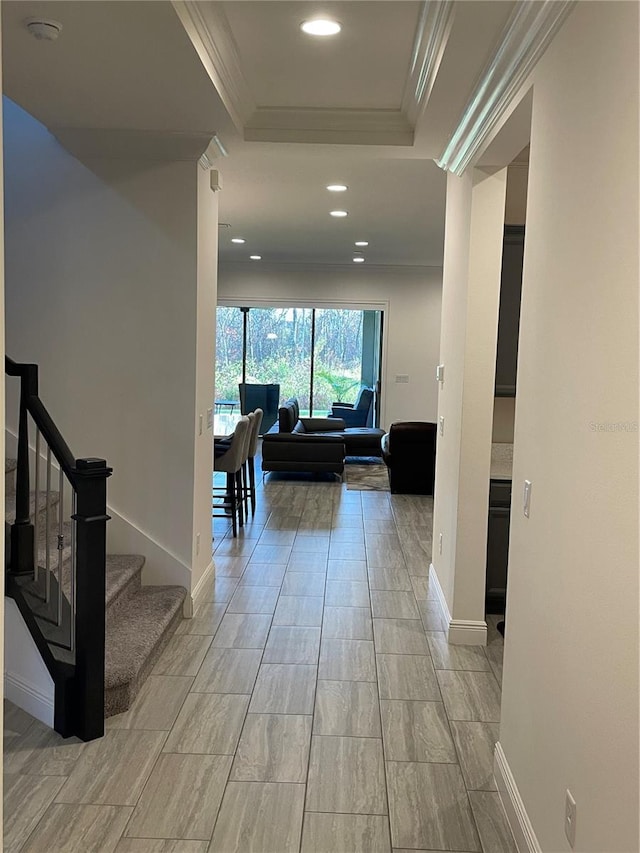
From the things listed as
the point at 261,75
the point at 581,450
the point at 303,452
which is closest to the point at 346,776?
the point at 581,450

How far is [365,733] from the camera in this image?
3018mm

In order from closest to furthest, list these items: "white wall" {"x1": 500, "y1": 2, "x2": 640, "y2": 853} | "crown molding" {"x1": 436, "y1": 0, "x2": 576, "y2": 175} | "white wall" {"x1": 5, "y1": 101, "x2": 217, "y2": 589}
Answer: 1. "white wall" {"x1": 500, "y1": 2, "x2": 640, "y2": 853}
2. "crown molding" {"x1": 436, "y1": 0, "x2": 576, "y2": 175}
3. "white wall" {"x1": 5, "y1": 101, "x2": 217, "y2": 589}

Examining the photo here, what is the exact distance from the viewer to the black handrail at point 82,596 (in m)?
2.83

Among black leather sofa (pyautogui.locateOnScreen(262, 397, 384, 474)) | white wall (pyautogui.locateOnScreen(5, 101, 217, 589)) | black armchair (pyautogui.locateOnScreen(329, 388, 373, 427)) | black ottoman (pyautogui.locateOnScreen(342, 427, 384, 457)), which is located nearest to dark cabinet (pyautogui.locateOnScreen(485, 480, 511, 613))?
white wall (pyautogui.locateOnScreen(5, 101, 217, 589))

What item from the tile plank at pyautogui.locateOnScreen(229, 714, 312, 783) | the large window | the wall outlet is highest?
the large window

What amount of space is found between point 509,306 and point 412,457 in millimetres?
4032

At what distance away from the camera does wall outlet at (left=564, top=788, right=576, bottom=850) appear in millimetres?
1797

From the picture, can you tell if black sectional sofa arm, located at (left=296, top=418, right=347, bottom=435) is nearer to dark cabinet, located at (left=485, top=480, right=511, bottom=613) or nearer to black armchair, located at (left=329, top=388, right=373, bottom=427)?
black armchair, located at (left=329, top=388, right=373, bottom=427)

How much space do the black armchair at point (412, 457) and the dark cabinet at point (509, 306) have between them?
3.69 metres

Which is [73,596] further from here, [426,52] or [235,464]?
[235,464]

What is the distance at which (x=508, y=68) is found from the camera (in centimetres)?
262

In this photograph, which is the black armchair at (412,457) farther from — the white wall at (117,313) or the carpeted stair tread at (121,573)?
the carpeted stair tread at (121,573)

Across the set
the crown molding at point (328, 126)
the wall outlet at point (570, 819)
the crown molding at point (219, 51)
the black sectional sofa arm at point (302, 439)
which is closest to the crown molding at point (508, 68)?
the crown molding at point (328, 126)

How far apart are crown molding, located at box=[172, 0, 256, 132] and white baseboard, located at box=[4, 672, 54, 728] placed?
8.47ft
